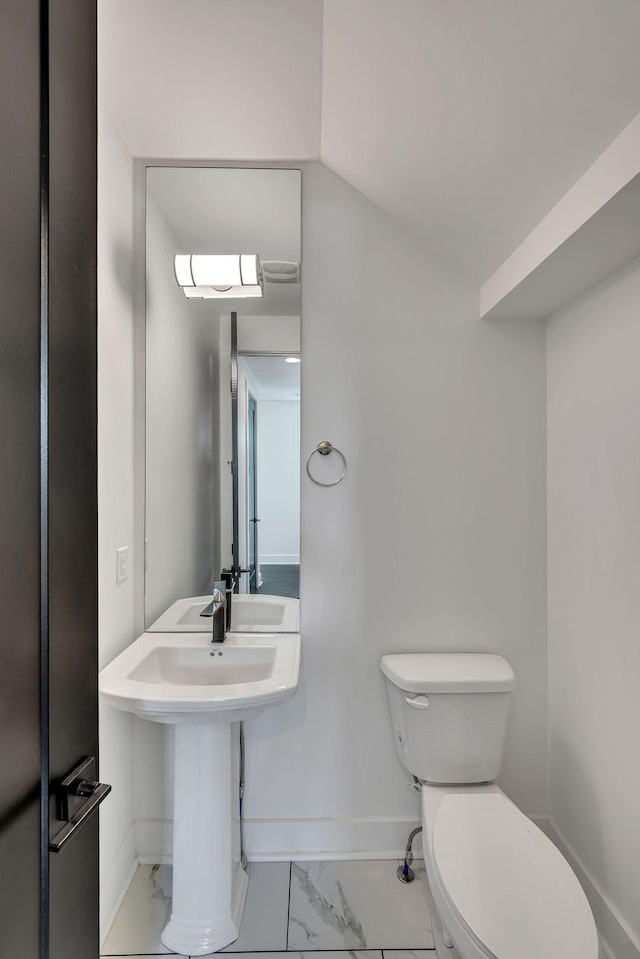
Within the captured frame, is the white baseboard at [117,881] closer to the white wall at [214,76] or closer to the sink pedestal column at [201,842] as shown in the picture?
the sink pedestal column at [201,842]

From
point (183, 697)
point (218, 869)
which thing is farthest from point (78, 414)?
point (218, 869)

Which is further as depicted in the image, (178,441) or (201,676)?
(178,441)

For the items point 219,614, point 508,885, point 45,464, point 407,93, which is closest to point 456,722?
point 508,885

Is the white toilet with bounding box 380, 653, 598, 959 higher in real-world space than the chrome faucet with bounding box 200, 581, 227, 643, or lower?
lower

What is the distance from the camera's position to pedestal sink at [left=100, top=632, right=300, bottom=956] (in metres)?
1.31

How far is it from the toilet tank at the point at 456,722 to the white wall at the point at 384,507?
220 mm

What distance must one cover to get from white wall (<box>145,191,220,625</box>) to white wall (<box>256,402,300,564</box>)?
0.56 feet

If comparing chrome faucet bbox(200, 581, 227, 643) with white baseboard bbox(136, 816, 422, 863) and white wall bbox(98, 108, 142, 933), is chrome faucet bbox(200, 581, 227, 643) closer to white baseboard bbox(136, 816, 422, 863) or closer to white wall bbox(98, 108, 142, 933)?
white wall bbox(98, 108, 142, 933)

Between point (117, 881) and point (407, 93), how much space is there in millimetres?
2379

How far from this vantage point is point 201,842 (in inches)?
56.9

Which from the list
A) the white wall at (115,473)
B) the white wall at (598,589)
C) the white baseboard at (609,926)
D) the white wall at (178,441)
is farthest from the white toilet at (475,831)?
the white wall at (115,473)

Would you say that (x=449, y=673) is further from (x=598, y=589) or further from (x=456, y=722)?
(x=598, y=589)

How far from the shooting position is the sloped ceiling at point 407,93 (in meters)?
1.04

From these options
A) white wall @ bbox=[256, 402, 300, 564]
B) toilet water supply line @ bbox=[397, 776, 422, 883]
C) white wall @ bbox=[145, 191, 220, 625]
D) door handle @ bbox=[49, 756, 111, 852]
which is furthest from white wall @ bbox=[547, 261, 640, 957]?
door handle @ bbox=[49, 756, 111, 852]
